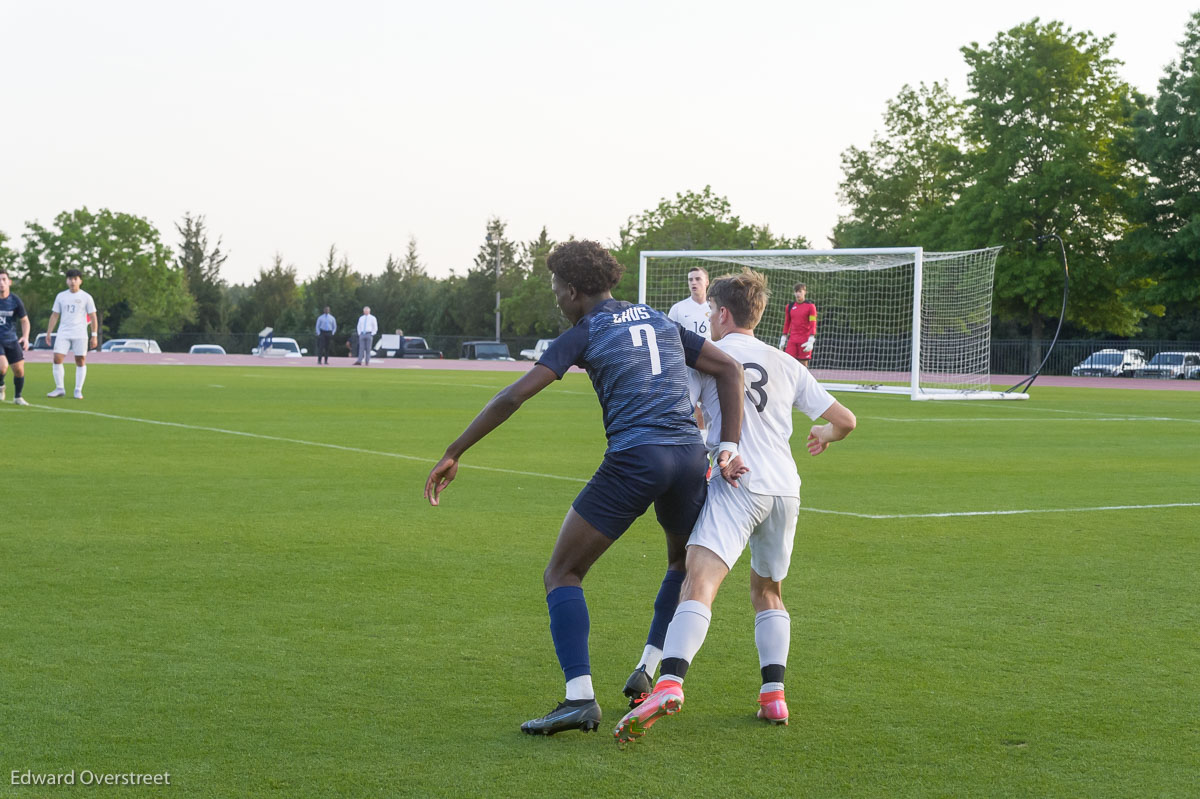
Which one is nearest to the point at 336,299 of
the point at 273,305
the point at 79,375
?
the point at 273,305

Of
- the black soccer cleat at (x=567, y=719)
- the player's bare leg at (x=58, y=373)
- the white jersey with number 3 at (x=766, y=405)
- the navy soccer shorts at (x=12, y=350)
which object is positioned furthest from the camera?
the player's bare leg at (x=58, y=373)

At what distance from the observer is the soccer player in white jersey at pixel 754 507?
447 cm

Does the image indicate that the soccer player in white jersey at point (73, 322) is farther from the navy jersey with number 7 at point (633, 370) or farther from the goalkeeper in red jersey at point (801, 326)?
the navy jersey with number 7 at point (633, 370)

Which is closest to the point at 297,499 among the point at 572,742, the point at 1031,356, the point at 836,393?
the point at 572,742

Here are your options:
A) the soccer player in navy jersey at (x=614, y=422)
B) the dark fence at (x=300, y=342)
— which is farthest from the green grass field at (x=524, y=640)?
the dark fence at (x=300, y=342)

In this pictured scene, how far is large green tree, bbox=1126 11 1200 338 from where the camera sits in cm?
5122

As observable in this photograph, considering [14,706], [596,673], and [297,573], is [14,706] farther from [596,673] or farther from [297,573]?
[297,573]

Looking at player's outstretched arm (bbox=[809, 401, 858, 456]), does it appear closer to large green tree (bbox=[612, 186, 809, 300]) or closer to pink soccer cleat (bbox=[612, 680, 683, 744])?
pink soccer cleat (bbox=[612, 680, 683, 744])

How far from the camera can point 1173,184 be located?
52594mm

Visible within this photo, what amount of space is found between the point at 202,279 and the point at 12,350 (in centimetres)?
8480

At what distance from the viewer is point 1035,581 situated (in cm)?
730

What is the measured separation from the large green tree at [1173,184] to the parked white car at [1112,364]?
92.8 inches

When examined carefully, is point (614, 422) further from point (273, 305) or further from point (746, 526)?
point (273, 305)

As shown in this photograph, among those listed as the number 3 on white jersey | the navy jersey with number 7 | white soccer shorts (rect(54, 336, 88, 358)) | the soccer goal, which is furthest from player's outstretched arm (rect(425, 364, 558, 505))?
the soccer goal
